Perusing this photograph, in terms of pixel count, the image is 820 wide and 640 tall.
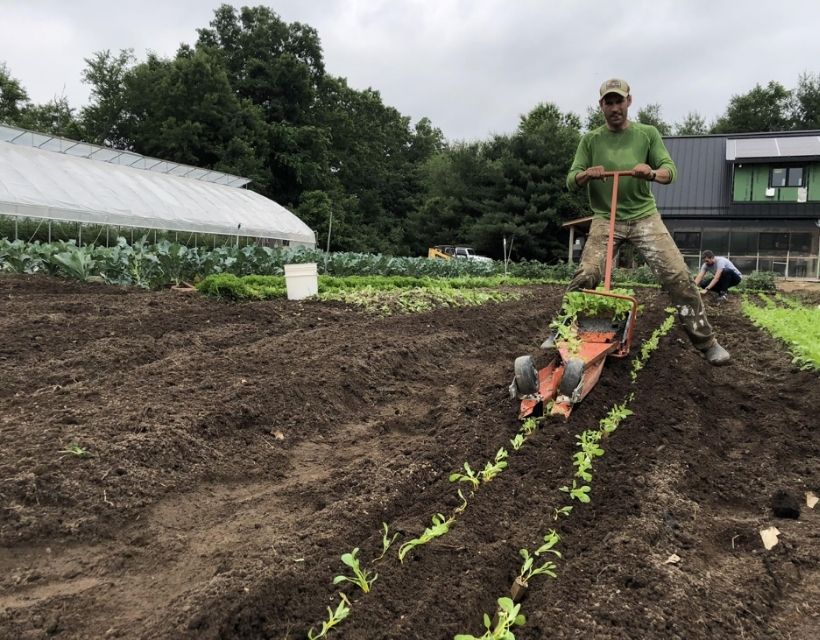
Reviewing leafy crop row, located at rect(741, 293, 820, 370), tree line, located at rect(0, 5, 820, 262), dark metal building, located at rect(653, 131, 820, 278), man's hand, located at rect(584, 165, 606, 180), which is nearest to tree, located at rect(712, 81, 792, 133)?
tree line, located at rect(0, 5, 820, 262)

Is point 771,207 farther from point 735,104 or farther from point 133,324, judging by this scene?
Answer: point 133,324

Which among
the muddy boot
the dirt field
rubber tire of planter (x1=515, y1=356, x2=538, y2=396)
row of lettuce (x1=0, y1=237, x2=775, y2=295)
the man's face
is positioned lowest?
the dirt field

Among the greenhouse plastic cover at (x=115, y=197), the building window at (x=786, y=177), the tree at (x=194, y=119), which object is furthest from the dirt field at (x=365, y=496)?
the tree at (x=194, y=119)

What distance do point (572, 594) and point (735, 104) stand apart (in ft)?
171

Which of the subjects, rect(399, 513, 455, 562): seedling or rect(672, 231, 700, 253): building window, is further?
rect(672, 231, 700, 253): building window

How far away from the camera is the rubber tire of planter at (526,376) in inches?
128

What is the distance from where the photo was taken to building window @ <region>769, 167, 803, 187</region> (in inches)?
1017

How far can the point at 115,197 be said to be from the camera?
56.2ft

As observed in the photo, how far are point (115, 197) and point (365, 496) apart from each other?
17.3 meters

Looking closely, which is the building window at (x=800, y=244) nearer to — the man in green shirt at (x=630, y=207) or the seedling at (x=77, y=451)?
the man in green shirt at (x=630, y=207)

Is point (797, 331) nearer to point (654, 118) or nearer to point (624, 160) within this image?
point (624, 160)

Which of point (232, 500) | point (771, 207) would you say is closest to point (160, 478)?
point (232, 500)

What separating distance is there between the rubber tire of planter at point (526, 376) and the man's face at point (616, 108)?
7.49ft

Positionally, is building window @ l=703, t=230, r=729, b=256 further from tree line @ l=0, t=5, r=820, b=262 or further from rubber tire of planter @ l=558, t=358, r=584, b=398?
rubber tire of planter @ l=558, t=358, r=584, b=398
